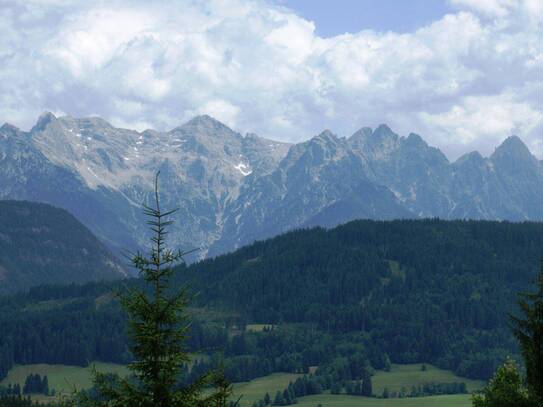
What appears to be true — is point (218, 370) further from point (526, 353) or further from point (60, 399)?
point (526, 353)

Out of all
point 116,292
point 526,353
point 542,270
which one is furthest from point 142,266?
point 542,270

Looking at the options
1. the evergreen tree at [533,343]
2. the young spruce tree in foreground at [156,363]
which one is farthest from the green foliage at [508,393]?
the young spruce tree in foreground at [156,363]


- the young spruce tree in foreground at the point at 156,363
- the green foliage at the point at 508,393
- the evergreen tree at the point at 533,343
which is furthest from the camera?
the green foliage at the point at 508,393

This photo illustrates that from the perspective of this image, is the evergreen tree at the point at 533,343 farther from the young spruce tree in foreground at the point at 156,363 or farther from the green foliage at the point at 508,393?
the young spruce tree in foreground at the point at 156,363

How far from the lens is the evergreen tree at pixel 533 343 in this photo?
48656 millimetres

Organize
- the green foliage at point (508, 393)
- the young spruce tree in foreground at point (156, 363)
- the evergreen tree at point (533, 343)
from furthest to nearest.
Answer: the green foliage at point (508, 393), the evergreen tree at point (533, 343), the young spruce tree in foreground at point (156, 363)

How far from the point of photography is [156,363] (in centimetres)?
3603

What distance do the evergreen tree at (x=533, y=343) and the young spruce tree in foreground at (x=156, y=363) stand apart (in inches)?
757

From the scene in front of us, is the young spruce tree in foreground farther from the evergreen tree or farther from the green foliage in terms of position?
the green foliage

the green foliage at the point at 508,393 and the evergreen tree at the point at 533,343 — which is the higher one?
the evergreen tree at the point at 533,343

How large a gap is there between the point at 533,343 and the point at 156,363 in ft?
73.5

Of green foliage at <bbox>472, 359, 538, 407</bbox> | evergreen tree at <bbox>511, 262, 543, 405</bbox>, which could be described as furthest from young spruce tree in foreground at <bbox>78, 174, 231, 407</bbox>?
Answer: green foliage at <bbox>472, 359, 538, 407</bbox>

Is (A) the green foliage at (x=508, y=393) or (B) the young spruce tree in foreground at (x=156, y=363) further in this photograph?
(A) the green foliage at (x=508, y=393)

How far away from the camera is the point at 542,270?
5306 centimetres
